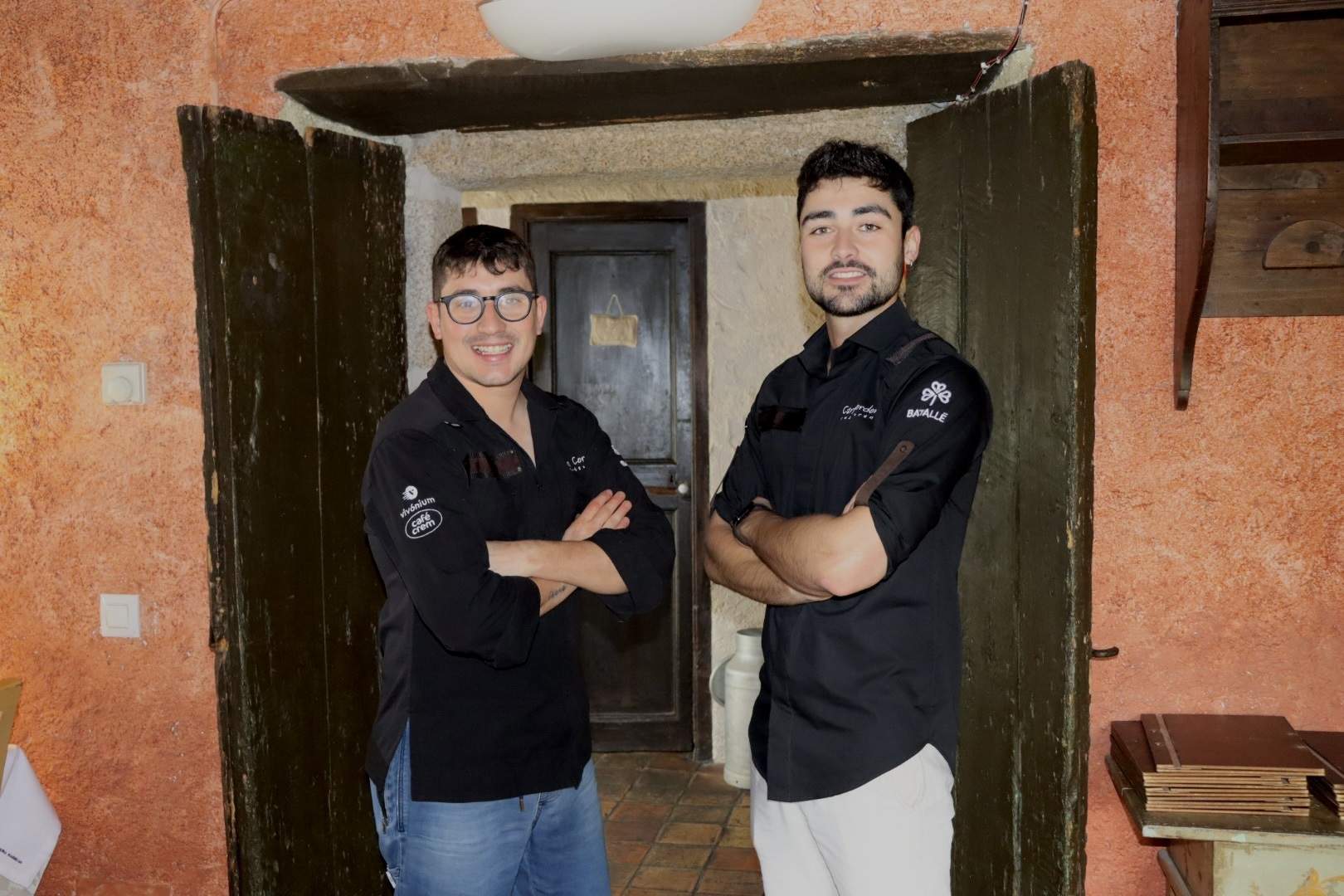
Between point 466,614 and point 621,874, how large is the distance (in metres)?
1.93

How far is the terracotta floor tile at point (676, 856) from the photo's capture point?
337cm

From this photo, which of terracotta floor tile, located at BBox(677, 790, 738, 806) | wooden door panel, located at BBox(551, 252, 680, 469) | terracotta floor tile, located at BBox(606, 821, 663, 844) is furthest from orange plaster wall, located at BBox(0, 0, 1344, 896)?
wooden door panel, located at BBox(551, 252, 680, 469)

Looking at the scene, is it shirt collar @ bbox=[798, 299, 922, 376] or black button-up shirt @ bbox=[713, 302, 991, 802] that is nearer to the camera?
black button-up shirt @ bbox=[713, 302, 991, 802]

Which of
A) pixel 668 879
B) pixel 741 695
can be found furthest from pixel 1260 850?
pixel 741 695

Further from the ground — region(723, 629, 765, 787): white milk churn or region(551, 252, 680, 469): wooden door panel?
region(551, 252, 680, 469): wooden door panel

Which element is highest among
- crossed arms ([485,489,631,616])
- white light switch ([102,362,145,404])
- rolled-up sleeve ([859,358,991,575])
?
white light switch ([102,362,145,404])

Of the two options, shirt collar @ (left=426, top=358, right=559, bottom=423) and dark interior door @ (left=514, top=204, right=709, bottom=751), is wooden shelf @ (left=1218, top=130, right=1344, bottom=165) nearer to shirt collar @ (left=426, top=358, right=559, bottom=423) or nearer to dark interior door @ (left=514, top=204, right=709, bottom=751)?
shirt collar @ (left=426, top=358, right=559, bottom=423)

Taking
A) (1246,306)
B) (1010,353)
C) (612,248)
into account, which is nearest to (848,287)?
(1010,353)

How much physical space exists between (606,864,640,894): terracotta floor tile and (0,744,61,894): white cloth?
4.75 feet

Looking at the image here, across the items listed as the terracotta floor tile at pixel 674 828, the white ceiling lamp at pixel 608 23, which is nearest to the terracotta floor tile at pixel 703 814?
the terracotta floor tile at pixel 674 828

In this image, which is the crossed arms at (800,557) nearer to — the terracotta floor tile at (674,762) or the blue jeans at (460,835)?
the blue jeans at (460,835)

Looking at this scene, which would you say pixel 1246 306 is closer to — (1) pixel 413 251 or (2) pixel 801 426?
(2) pixel 801 426

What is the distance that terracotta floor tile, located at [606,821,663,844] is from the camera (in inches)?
140

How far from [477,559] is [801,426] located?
0.56 metres
